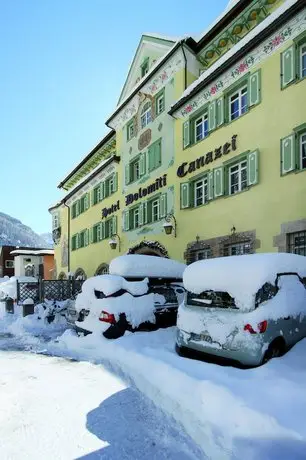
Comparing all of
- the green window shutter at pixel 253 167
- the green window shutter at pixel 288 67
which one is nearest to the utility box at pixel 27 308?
the green window shutter at pixel 253 167

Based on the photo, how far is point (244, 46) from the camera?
1236 centimetres

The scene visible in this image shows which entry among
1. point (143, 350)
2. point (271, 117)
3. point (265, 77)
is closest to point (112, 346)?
point (143, 350)

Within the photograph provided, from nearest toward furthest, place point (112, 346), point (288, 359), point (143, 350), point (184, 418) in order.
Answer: point (184, 418), point (288, 359), point (143, 350), point (112, 346)

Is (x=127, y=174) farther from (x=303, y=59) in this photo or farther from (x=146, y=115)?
(x=303, y=59)

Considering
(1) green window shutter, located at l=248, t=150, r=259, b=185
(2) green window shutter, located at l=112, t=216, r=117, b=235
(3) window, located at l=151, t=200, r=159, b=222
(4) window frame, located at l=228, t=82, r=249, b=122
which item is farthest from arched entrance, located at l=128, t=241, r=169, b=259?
(4) window frame, located at l=228, t=82, r=249, b=122

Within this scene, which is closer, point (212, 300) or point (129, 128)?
point (212, 300)

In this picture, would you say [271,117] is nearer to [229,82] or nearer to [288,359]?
[229,82]

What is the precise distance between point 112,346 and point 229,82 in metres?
10.8

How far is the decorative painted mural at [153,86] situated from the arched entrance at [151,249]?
7.85 metres

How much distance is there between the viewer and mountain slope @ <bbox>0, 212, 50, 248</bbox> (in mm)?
137875

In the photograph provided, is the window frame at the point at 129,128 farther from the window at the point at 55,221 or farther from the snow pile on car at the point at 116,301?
the window at the point at 55,221

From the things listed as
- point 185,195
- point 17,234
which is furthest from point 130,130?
point 17,234

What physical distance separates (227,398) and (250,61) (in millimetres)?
11897

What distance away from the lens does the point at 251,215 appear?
1233 centimetres
